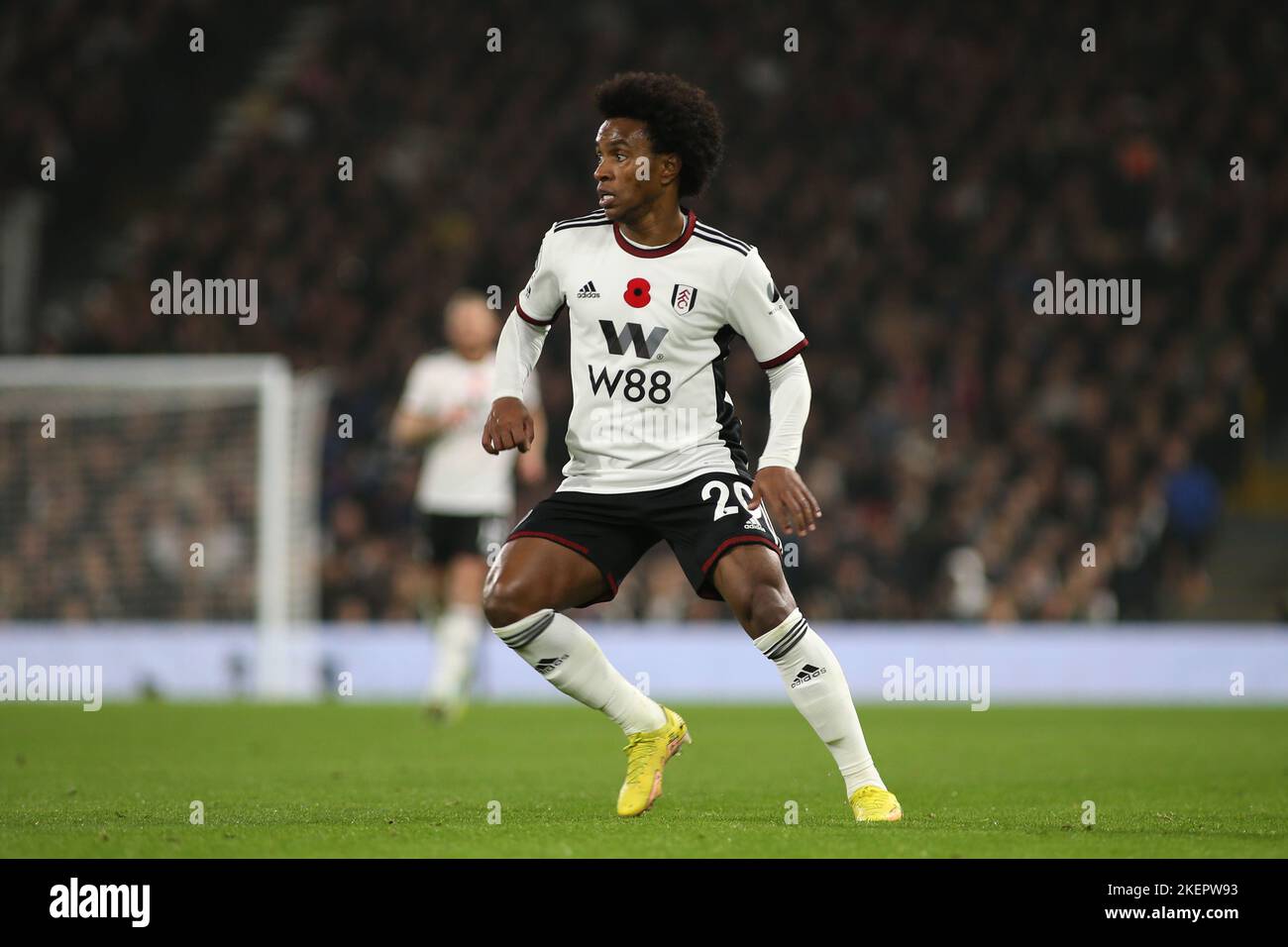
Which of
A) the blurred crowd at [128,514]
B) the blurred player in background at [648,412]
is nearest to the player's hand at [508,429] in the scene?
the blurred player in background at [648,412]

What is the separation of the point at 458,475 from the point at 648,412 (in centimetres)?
532

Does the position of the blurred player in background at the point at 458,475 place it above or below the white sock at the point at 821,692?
above

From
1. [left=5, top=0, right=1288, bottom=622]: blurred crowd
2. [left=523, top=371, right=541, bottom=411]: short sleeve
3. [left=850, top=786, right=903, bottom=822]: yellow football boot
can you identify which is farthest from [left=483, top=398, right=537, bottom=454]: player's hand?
[left=5, top=0, right=1288, bottom=622]: blurred crowd

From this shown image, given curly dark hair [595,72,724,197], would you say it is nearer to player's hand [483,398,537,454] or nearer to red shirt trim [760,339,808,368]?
red shirt trim [760,339,808,368]

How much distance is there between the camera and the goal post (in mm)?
14188

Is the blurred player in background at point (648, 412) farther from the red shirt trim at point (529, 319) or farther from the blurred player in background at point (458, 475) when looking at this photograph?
the blurred player in background at point (458, 475)

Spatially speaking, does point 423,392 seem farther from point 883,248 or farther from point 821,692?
point 883,248

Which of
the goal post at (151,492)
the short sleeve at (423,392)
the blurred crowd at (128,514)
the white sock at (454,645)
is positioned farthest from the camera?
the blurred crowd at (128,514)

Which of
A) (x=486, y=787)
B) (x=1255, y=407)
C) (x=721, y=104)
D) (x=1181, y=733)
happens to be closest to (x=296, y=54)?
(x=721, y=104)

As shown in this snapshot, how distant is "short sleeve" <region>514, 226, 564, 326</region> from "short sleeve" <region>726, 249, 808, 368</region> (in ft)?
2.07

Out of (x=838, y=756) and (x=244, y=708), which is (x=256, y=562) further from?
(x=838, y=756)

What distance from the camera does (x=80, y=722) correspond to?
35.2ft

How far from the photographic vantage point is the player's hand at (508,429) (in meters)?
6.05

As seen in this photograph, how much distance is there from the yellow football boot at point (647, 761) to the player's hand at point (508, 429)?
3.54 ft
